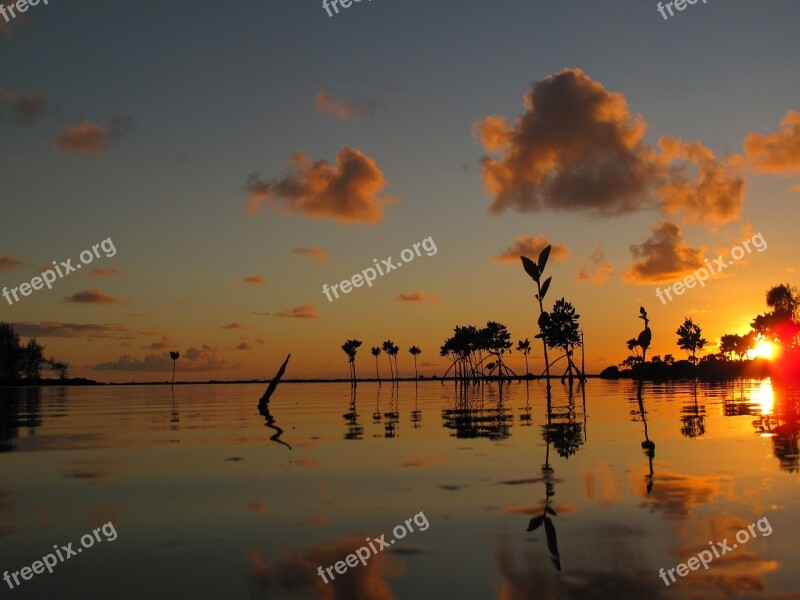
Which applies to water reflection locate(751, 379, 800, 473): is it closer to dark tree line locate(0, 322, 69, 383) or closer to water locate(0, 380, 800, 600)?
water locate(0, 380, 800, 600)

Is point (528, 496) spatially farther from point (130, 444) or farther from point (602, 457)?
point (130, 444)

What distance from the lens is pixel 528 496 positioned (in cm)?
1118

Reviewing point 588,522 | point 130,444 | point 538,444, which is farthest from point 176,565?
point 130,444
